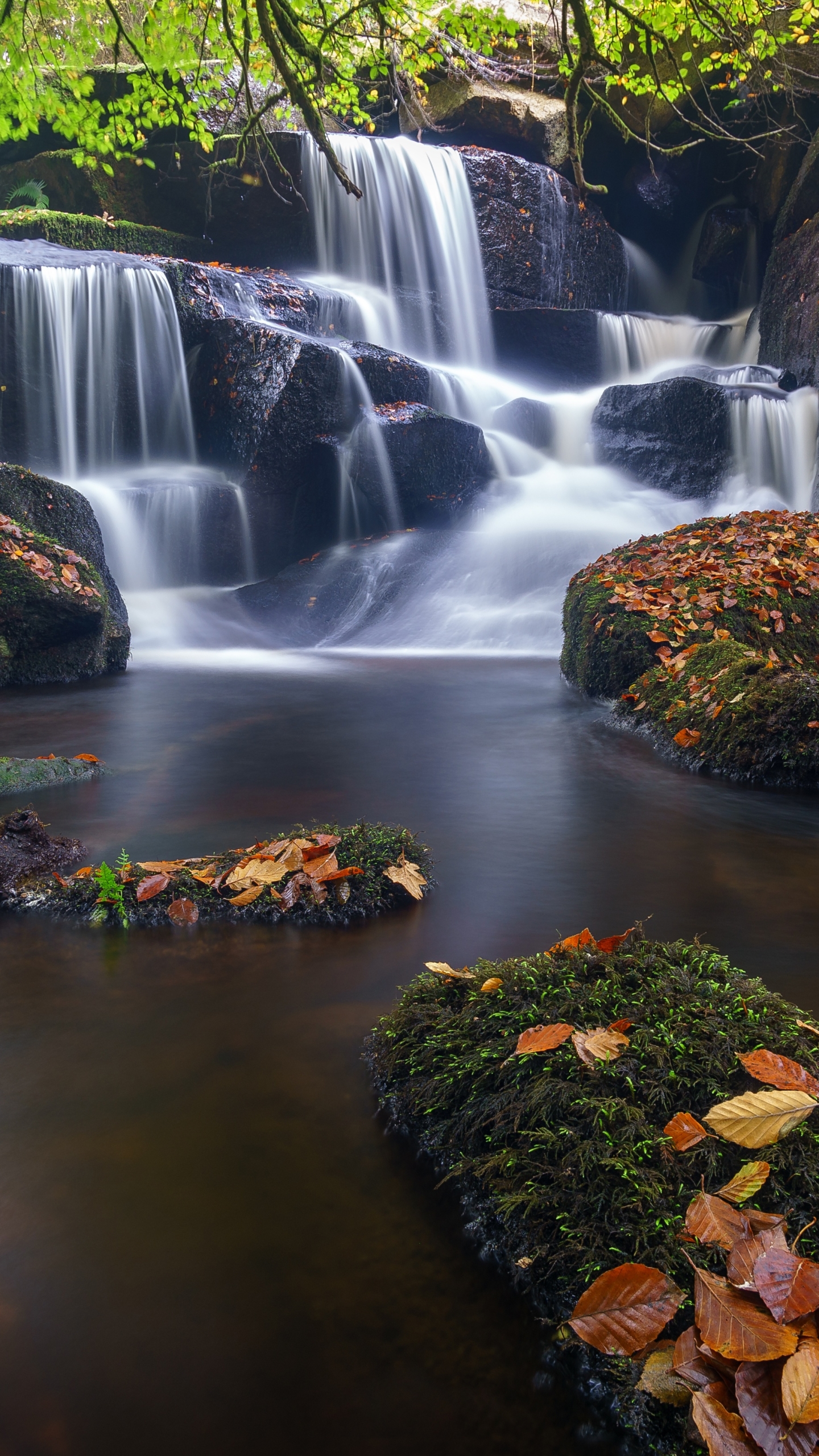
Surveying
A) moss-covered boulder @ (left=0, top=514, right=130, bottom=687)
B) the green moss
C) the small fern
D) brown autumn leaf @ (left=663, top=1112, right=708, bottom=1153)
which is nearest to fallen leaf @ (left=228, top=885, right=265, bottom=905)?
brown autumn leaf @ (left=663, top=1112, right=708, bottom=1153)

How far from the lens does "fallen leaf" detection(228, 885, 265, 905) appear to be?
3.13 m

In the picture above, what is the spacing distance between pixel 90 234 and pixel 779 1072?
18.7 metres

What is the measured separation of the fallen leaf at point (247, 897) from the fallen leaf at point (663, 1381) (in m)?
2.04

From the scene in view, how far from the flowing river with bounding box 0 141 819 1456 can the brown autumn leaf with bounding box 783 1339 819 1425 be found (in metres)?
0.30

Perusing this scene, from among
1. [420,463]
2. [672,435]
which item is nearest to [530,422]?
[672,435]

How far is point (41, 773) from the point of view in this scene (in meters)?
5.06

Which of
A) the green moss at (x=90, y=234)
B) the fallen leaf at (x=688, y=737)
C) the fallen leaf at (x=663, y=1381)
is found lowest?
the fallen leaf at (x=688, y=737)

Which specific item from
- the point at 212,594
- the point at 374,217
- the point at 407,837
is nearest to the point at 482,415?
the point at 374,217

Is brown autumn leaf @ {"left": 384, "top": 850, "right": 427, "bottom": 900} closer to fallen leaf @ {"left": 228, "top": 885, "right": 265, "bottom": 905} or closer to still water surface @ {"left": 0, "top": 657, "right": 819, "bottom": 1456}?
still water surface @ {"left": 0, "top": 657, "right": 819, "bottom": 1456}

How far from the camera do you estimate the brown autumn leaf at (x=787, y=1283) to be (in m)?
1.30

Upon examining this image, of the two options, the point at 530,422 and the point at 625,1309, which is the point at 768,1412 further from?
the point at 530,422

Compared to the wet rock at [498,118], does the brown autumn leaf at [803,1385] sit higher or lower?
lower

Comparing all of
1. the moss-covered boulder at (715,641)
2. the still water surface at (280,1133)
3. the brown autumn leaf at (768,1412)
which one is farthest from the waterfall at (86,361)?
the brown autumn leaf at (768,1412)

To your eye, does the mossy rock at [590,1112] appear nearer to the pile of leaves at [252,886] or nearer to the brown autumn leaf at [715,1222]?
the brown autumn leaf at [715,1222]
